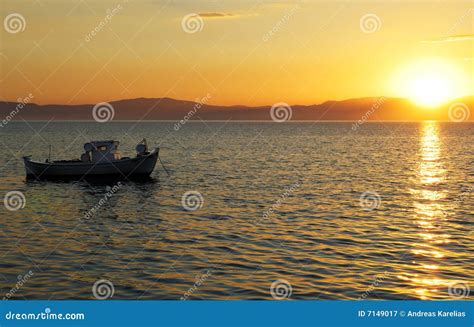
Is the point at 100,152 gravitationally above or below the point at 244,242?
above

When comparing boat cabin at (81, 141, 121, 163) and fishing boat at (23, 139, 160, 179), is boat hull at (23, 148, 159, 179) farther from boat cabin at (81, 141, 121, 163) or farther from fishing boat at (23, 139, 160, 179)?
boat cabin at (81, 141, 121, 163)

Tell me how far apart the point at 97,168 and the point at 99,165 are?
408mm

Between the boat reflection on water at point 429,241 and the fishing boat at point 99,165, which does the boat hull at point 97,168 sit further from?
the boat reflection on water at point 429,241

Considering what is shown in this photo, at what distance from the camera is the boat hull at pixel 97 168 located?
159ft

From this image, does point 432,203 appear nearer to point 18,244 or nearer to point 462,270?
point 462,270

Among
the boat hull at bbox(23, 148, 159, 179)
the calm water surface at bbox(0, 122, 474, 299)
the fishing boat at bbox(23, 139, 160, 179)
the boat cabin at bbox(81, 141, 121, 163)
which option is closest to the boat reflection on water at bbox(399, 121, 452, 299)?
the calm water surface at bbox(0, 122, 474, 299)

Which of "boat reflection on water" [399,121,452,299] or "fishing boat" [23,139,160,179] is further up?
"fishing boat" [23,139,160,179]

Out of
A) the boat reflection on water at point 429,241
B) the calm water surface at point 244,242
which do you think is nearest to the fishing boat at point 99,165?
the calm water surface at point 244,242

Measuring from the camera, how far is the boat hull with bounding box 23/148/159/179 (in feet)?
159

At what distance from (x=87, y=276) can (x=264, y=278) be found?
255 inches

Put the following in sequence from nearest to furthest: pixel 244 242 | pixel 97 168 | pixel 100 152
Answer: pixel 244 242, pixel 100 152, pixel 97 168

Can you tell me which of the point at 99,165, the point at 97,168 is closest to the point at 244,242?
the point at 99,165

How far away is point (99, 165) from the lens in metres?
48.2

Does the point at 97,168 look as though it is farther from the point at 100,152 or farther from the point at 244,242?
the point at 244,242
